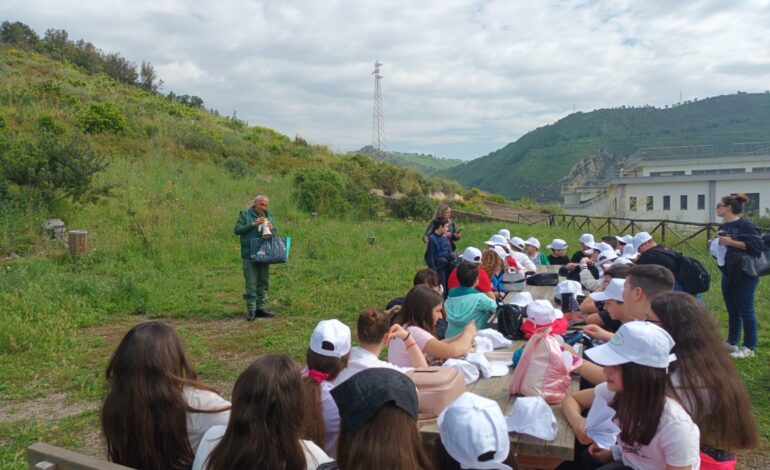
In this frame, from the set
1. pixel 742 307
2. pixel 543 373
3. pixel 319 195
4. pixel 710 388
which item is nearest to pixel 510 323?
pixel 543 373

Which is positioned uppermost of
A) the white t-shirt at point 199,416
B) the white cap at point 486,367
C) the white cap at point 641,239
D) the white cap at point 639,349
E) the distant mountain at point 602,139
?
→ the distant mountain at point 602,139

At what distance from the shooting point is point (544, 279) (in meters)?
7.20

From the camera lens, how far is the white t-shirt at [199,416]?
261 centimetres

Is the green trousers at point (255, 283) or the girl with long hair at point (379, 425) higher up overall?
the girl with long hair at point (379, 425)

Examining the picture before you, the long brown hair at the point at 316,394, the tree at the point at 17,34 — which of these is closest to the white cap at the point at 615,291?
the long brown hair at the point at 316,394

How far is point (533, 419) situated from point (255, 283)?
5747 millimetres

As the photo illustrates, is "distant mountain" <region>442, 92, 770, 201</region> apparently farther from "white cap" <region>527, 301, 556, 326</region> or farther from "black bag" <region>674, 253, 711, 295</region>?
"white cap" <region>527, 301, 556, 326</region>

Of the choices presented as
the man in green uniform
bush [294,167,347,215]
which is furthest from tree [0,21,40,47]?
the man in green uniform

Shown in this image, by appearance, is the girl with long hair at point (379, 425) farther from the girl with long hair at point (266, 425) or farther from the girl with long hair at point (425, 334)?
the girl with long hair at point (425, 334)

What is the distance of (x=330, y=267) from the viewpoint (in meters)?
11.4

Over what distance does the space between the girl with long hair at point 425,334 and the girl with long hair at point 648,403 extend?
146 centimetres

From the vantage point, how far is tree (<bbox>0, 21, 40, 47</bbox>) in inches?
1569

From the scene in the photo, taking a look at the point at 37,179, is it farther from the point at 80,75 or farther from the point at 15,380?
the point at 80,75

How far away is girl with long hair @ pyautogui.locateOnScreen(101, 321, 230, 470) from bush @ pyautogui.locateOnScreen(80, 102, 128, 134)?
21238mm
